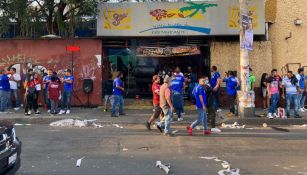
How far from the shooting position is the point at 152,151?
9.89 metres

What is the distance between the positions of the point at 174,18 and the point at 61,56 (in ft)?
16.3

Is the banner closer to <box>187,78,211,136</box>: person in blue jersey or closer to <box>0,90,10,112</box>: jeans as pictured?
<box>0,90,10,112</box>: jeans

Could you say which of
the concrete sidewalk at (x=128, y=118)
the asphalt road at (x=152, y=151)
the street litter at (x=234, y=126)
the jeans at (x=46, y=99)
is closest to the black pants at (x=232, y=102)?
the concrete sidewalk at (x=128, y=118)

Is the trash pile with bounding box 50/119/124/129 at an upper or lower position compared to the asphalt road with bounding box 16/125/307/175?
upper

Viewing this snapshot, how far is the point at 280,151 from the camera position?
9.84 m

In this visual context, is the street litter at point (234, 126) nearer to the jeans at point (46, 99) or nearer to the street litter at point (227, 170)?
the street litter at point (227, 170)

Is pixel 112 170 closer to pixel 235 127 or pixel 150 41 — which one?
pixel 235 127

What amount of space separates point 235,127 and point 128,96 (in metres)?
6.82

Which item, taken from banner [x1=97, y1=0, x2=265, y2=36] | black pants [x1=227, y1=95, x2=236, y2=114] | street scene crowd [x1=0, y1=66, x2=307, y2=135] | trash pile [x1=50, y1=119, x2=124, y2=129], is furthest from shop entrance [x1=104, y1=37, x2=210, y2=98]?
trash pile [x1=50, y1=119, x2=124, y2=129]

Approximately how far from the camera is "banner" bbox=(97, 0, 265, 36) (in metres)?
18.8

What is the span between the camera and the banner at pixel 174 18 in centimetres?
1884

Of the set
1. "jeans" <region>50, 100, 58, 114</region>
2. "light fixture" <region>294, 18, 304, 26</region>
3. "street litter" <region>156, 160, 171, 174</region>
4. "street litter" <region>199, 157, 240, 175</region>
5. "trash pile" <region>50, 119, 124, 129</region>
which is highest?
"light fixture" <region>294, 18, 304, 26</region>

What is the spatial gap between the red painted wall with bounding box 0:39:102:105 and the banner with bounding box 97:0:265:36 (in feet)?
3.36

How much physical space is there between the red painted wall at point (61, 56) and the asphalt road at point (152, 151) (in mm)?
5936
